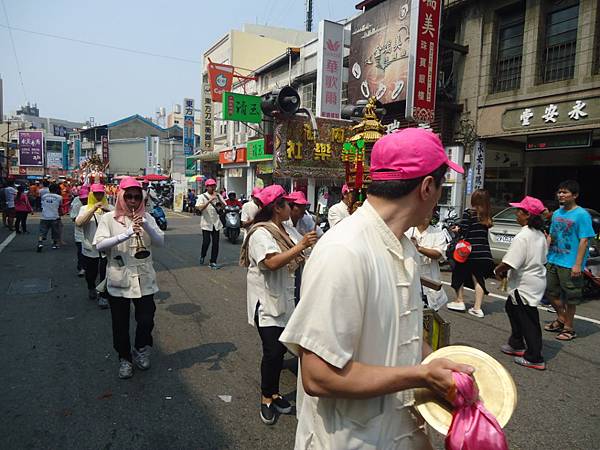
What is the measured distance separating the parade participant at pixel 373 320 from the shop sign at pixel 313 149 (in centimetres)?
766

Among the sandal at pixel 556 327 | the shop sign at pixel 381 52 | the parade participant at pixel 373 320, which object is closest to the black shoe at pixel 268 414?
the parade participant at pixel 373 320

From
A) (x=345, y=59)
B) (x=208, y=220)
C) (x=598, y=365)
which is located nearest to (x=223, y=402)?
(x=598, y=365)

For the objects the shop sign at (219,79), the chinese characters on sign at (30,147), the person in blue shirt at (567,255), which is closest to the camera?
the person in blue shirt at (567,255)

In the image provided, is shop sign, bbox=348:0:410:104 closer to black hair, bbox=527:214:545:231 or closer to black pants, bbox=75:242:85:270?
black hair, bbox=527:214:545:231

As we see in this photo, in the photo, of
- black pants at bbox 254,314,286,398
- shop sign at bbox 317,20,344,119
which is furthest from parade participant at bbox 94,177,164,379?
shop sign at bbox 317,20,344,119

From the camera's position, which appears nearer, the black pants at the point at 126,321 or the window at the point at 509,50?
the black pants at the point at 126,321

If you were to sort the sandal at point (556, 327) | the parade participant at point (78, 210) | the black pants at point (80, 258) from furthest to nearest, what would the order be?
the black pants at point (80, 258), the parade participant at point (78, 210), the sandal at point (556, 327)

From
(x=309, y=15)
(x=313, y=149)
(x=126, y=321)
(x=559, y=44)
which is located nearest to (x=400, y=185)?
(x=126, y=321)

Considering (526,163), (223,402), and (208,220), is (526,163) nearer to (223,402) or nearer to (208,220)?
(208,220)

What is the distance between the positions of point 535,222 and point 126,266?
4.01 m

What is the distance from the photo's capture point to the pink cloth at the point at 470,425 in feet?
3.90

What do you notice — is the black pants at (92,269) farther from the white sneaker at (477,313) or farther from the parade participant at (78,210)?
the white sneaker at (477,313)

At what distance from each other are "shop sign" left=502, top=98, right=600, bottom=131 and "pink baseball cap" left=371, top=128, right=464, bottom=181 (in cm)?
1160

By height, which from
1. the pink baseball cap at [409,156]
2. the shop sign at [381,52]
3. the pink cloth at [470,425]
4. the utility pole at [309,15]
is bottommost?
the pink cloth at [470,425]
